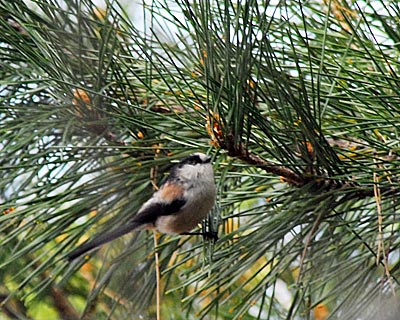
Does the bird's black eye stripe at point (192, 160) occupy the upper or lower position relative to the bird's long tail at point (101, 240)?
upper

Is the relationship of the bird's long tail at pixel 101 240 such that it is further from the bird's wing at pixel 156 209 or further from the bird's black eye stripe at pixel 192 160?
the bird's black eye stripe at pixel 192 160

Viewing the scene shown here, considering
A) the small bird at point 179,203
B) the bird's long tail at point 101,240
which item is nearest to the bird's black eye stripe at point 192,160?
the small bird at point 179,203

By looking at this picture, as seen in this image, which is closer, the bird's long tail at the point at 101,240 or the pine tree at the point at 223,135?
the pine tree at the point at 223,135

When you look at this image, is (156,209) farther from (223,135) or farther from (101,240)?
(223,135)

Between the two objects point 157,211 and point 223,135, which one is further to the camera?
point 157,211

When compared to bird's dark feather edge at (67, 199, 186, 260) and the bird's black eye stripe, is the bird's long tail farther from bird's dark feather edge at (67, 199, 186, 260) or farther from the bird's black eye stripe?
the bird's black eye stripe

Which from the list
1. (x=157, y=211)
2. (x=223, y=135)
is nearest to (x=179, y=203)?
(x=157, y=211)

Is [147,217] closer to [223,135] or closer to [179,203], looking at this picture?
[179,203]

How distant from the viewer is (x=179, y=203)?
3.09 ft

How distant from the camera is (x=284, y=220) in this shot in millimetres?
909

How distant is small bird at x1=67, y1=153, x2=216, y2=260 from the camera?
863 millimetres

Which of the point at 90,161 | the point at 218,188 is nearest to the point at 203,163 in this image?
the point at 218,188

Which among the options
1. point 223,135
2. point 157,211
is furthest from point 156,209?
point 223,135

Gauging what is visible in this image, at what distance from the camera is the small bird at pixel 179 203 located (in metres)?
0.86
